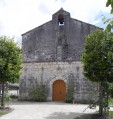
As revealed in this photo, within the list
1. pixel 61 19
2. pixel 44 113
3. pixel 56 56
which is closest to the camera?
pixel 44 113

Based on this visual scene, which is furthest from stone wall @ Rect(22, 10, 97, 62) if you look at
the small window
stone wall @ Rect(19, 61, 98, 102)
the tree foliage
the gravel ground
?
the tree foliage

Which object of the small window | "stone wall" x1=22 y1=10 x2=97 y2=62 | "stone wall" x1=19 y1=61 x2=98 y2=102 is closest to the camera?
"stone wall" x1=19 y1=61 x2=98 y2=102

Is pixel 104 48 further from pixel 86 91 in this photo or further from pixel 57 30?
pixel 57 30

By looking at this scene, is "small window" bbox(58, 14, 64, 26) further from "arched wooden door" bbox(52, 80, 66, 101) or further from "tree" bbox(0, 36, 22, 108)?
"tree" bbox(0, 36, 22, 108)

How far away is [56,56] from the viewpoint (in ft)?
79.7

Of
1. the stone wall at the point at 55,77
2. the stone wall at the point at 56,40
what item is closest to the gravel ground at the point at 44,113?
the stone wall at the point at 55,77

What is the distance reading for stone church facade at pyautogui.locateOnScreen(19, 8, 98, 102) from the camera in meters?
23.7

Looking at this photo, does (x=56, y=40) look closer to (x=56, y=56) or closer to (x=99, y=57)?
(x=56, y=56)

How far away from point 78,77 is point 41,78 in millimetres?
3346

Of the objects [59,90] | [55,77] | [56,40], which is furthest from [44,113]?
[56,40]

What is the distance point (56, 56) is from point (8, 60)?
8247mm

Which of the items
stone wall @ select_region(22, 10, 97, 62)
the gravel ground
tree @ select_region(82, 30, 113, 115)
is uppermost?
stone wall @ select_region(22, 10, 97, 62)

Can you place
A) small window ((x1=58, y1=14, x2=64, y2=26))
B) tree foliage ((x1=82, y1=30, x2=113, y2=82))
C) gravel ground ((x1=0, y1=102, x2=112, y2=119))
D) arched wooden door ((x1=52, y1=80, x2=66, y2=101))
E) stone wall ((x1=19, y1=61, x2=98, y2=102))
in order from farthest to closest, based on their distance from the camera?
1. small window ((x1=58, y1=14, x2=64, y2=26))
2. arched wooden door ((x1=52, y1=80, x2=66, y2=101))
3. stone wall ((x1=19, y1=61, x2=98, y2=102))
4. tree foliage ((x1=82, y1=30, x2=113, y2=82))
5. gravel ground ((x1=0, y1=102, x2=112, y2=119))

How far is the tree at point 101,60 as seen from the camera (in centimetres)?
1359
